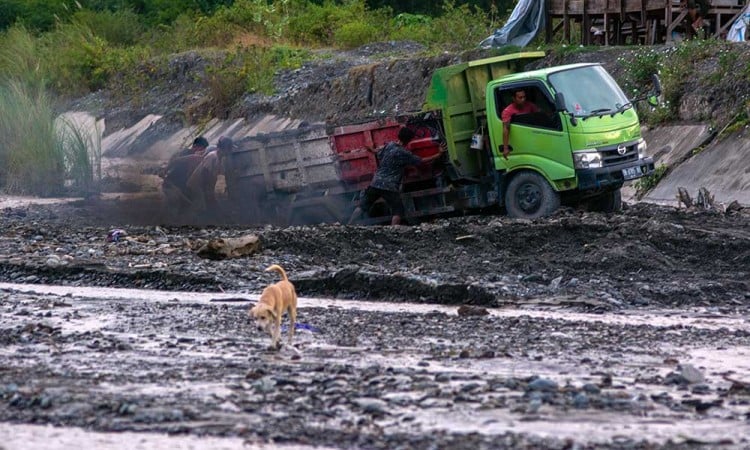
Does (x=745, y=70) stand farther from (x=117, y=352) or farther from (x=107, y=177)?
(x=117, y=352)

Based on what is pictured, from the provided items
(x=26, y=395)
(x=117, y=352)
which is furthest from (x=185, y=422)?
(x=117, y=352)

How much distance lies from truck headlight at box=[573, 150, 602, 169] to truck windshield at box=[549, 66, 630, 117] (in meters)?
0.51

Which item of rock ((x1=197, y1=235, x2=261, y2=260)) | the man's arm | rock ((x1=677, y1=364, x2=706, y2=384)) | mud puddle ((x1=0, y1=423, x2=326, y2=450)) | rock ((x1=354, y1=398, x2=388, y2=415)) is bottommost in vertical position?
rock ((x1=677, y1=364, x2=706, y2=384))

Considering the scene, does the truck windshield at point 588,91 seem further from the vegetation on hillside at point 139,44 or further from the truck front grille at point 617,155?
the vegetation on hillside at point 139,44

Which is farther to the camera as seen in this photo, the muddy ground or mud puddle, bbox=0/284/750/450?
the muddy ground

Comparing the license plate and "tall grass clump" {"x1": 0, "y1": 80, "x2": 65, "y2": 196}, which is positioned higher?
"tall grass clump" {"x1": 0, "y1": 80, "x2": 65, "y2": 196}

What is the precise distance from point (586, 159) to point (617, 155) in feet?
1.72

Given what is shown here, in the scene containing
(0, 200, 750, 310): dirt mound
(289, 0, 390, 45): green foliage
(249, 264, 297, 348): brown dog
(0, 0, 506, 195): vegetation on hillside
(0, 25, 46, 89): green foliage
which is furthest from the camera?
(289, 0, 390, 45): green foliage

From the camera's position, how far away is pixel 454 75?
1767 cm

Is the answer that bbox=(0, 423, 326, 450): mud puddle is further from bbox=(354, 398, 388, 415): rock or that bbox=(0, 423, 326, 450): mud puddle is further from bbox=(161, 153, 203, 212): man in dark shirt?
bbox=(161, 153, 203, 212): man in dark shirt

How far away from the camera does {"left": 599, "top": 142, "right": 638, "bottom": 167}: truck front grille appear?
16688 mm

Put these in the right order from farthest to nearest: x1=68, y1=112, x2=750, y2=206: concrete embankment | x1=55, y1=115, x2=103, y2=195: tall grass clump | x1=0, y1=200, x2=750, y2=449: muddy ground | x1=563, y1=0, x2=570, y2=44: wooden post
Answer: x1=563, y1=0, x2=570, y2=44: wooden post, x1=55, y1=115, x2=103, y2=195: tall grass clump, x1=68, y1=112, x2=750, y2=206: concrete embankment, x1=0, y1=200, x2=750, y2=449: muddy ground

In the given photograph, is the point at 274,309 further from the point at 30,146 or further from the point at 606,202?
the point at 30,146

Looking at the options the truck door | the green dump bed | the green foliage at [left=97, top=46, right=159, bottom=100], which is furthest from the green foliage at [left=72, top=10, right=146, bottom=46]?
the truck door
